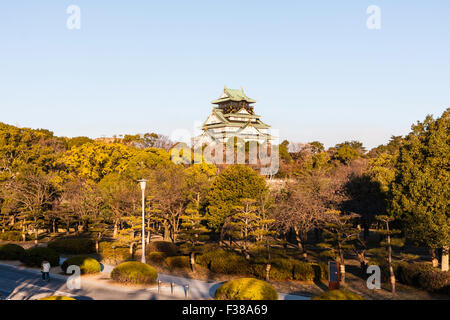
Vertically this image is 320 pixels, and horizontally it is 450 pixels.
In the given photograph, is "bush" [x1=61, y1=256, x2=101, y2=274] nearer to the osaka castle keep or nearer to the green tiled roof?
the osaka castle keep

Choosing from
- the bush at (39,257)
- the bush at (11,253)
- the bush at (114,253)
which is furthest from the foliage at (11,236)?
the bush at (39,257)

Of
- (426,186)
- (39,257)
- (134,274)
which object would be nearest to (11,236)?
(39,257)

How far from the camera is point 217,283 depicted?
957 inches

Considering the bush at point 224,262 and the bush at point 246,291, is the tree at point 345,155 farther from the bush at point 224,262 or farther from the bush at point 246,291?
the bush at point 246,291

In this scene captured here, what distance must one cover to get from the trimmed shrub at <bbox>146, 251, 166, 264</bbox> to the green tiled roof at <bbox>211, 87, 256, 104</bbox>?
78.1 m

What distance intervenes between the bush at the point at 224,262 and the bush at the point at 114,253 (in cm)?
672

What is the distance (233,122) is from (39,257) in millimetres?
76788

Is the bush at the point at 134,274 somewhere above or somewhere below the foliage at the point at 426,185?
below

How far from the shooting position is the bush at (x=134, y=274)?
907 inches

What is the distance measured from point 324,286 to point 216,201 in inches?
601

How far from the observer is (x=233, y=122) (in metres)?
102
